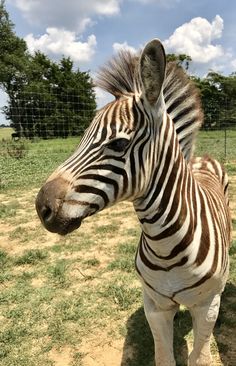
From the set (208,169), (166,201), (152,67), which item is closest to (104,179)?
(166,201)

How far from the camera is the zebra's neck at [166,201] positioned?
1897mm

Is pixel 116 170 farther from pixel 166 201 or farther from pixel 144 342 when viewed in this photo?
pixel 144 342

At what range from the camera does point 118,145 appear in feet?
5.59

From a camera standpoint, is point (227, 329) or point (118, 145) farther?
point (227, 329)

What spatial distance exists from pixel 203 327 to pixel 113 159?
135 centimetres

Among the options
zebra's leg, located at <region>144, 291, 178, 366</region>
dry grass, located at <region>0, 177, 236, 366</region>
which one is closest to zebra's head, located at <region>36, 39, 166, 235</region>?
zebra's leg, located at <region>144, 291, 178, 366</region>

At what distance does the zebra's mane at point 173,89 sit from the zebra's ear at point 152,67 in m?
0.14

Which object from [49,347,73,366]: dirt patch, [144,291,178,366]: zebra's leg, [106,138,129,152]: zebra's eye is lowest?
[49,347,73,366]: dirt patch

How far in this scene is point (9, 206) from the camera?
25.1ft

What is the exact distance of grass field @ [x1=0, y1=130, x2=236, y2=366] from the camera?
3.15 metres

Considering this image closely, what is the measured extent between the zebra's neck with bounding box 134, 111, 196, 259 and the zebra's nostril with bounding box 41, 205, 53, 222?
53 centimetres

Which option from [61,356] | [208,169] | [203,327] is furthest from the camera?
[208,169]

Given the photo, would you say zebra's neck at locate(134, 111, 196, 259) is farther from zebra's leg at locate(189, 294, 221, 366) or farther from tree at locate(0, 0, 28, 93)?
tree at locate(0, 0, 28, 93)

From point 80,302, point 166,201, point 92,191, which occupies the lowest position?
point 80,302
